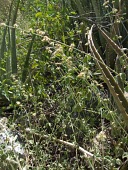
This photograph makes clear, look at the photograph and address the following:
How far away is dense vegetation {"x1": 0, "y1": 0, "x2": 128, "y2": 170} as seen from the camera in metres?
1.63

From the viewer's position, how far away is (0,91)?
2416 mm

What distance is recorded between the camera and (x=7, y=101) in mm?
2496

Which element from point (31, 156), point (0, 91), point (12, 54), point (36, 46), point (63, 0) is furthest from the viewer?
point (63, 0)

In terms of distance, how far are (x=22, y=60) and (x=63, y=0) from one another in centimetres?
60

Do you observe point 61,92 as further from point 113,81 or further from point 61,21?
point 61,21

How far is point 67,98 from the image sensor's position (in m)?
1.87

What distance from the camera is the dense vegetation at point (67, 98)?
1.63 meters

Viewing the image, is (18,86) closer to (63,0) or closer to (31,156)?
(31,156)

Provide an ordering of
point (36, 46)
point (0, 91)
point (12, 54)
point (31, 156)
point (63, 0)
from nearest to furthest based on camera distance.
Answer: point (31, 156), point (0, 91), point (12, 54), point (36, 46), point (63, 0)

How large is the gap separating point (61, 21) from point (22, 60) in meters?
0.41

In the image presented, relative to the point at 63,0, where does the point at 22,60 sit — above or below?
below

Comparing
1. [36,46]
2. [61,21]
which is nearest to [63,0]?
[61,21]

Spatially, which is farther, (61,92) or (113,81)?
(61,92)

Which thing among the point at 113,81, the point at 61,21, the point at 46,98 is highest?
the point at 61,21
